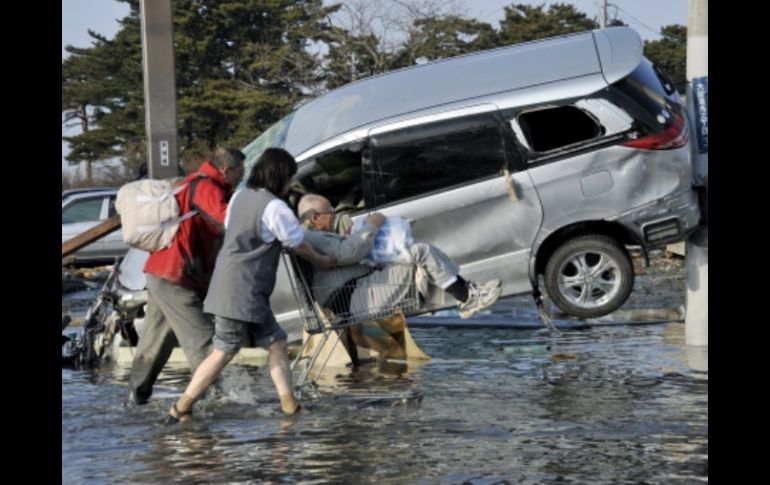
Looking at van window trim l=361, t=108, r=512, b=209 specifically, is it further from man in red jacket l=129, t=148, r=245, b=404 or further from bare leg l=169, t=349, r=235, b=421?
bare leg l=169, t=349, r=235, b=421

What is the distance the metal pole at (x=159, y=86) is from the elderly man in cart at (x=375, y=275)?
352 centimetres

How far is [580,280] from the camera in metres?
11.4

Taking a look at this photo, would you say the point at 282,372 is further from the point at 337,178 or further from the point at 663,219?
the point at 663,219

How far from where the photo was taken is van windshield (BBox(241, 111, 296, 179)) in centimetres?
1220

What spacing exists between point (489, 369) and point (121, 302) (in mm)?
3183

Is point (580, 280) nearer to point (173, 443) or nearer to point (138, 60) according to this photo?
point (173, 443)

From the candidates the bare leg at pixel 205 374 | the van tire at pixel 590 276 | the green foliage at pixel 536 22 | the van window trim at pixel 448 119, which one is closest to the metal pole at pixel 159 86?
the van window trim at pixel 448 119

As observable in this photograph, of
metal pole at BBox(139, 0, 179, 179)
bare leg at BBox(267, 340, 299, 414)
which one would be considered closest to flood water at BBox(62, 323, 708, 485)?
bare leg at BBox(267, 340, 299, 414)

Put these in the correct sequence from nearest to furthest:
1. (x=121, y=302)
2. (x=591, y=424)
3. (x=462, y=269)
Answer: (x=591, y=424)
(x=462, y=269)
(x=121, y=302)

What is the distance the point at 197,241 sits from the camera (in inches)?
384

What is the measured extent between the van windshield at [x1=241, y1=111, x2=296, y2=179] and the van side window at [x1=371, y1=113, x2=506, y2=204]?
1.02 metres

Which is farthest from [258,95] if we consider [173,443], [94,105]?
[173,443]

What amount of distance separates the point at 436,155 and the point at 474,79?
0.71m
